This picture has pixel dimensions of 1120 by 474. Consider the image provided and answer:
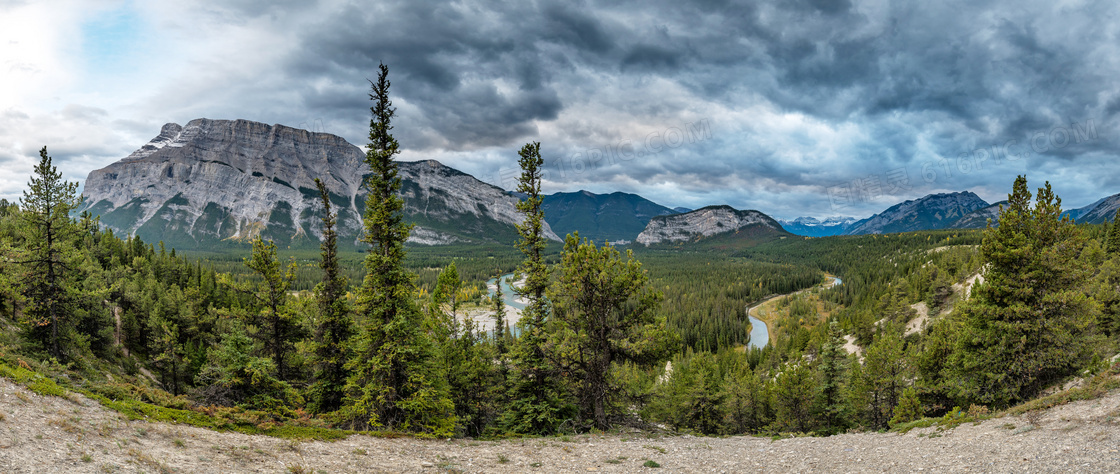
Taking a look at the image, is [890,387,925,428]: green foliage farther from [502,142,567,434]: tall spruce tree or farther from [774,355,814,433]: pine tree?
[502,142,567,434]: tall spruce tree

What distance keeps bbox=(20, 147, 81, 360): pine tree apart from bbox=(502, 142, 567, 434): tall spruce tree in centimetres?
2894

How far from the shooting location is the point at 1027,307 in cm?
2223

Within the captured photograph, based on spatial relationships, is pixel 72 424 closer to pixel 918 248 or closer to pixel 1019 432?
pixel 1019 432

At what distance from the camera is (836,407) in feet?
108

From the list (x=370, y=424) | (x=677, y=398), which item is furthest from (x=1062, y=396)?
(x=370, y=424)

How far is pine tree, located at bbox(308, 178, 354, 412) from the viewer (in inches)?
1008

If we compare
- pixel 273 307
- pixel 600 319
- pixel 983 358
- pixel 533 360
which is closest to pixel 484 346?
pixel 533 360

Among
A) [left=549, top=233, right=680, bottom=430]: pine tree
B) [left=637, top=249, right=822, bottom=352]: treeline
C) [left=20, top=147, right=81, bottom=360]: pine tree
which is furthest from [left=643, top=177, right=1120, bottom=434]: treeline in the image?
[left=20, top=147, right=81, bottom=360]: pine tree

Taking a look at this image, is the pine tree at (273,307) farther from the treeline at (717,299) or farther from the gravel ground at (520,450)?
the treeline at (717,299)

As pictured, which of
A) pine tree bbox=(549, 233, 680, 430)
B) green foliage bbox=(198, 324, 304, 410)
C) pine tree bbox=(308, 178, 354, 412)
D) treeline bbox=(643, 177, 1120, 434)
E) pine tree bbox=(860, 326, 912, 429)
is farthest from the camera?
pine tree bbox=(860, 326, 912, 429)

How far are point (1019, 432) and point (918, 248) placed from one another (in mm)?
228430

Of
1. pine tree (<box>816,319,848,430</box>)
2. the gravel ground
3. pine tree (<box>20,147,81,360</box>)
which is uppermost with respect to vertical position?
pine tree (<box>20,147,81,360</box>)

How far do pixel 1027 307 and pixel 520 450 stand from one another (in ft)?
91.9

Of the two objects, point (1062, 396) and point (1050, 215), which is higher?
point (1050, 215)
